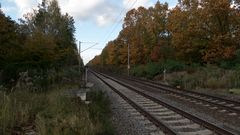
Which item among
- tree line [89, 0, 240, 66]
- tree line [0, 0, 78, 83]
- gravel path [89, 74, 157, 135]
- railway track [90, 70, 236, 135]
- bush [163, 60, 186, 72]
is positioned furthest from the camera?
bush [163, 60, 186, 72]

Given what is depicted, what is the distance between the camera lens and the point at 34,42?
4516 cm

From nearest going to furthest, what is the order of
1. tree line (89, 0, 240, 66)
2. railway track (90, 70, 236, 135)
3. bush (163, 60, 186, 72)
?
railway track (90, 70, 236, 135) < tree line (89, 0, 240, 66) < bush (163, 60, 186, 72)

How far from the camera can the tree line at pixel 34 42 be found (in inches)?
1302

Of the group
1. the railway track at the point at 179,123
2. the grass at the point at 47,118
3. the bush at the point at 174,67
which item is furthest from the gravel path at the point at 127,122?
the bush at the point at 174,67

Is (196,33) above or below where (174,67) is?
above

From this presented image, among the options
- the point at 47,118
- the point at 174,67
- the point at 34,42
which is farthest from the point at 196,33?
the point at 47,118

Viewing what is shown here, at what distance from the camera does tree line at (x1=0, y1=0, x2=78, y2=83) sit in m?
33.1

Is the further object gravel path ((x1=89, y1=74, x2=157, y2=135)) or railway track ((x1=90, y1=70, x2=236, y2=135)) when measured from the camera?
gravel path ((x1=89, y1=74, x2=157, y2=135))

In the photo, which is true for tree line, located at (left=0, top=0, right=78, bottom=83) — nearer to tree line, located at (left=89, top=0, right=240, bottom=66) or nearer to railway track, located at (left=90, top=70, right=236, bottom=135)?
railway track, located at (left=90, top=70, right=236, bottom=135)

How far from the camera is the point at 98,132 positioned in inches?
452

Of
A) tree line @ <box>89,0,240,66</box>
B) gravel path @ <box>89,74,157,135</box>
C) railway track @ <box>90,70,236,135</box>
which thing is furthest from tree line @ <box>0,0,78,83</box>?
tree line @ <box>89,0,240,66</box>

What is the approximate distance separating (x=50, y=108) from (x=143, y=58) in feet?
214

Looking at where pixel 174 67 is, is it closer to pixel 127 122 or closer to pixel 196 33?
pixel 196 33

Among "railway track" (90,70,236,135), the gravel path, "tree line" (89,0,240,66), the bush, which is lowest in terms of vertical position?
the gravel path
